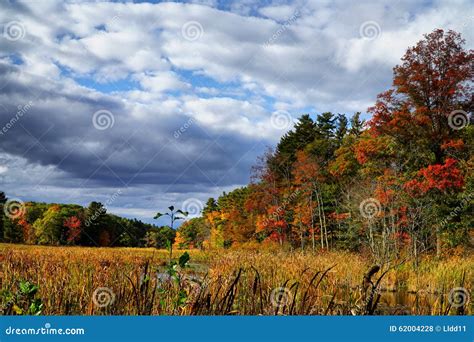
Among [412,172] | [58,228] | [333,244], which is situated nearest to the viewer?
[412,172]

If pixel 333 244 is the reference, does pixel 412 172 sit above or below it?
above

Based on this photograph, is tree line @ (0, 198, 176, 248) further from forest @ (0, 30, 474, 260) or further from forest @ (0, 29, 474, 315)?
forest @ (0, 30, 474, 260)

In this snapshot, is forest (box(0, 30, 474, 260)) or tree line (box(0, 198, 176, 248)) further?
tree line (box(0, 198, 176, 248))

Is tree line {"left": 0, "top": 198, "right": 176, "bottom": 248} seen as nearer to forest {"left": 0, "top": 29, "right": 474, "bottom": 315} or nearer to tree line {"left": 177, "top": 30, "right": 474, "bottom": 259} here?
forest {"left": 0, "top": 29, "right": 474, "bottom": 315}

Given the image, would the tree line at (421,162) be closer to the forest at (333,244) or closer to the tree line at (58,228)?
the forest at (333,244)

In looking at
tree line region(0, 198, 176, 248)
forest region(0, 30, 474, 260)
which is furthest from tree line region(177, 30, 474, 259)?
tree line region(0, 198, 176, 248)

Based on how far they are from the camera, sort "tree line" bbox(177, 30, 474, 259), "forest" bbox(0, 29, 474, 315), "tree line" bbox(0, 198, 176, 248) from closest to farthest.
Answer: "forest" bbox(0, 29, 474, 315)
"tree line" bbox(177, 30, 474, 259)
"tree line" bbox(0, 198, 176, 248)

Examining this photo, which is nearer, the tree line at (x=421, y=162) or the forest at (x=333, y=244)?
the forest at (x=333, y=244)

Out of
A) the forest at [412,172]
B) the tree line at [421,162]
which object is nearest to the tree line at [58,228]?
the forest at [412,172]

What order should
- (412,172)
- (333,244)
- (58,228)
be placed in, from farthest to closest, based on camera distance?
(58,228), (333,244), (412,172)

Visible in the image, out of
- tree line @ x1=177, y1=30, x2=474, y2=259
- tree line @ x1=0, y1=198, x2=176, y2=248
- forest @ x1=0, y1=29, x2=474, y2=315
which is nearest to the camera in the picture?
forest @ x1=0, y1=29, x2=474, y2=315

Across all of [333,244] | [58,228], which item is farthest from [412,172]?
[58,228]

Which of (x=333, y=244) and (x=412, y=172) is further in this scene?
(x=333, y=244)

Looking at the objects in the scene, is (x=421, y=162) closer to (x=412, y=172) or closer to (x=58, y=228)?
Answer: (x=412, y=172)
